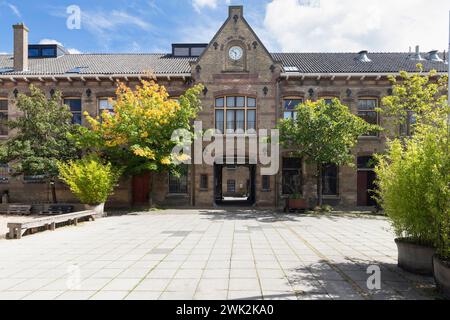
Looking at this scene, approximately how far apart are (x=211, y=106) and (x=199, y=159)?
12.3 ft

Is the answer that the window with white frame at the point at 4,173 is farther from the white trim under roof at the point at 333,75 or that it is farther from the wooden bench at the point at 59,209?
the white trim under roof at the point at 333,75

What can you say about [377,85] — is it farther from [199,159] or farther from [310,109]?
[199,159]

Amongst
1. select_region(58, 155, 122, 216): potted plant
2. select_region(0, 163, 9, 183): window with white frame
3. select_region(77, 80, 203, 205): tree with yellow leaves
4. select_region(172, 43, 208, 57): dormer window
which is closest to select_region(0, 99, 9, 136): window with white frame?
select_region(0, 163, 9, 183): window with white frame

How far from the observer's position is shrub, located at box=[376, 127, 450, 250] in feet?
16.5

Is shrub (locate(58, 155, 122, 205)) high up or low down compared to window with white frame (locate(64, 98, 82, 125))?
down

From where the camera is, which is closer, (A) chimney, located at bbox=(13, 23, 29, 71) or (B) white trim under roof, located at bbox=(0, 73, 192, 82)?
(B) white trim under roof, located at bbox=(0, 73, 192, 82)

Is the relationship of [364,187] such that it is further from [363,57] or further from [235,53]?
[235,53]

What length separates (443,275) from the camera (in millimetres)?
4668

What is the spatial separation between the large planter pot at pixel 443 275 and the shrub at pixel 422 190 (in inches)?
11.8

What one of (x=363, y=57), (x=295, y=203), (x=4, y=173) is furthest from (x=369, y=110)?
(x=4, y=173)

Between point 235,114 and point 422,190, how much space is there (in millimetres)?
14605

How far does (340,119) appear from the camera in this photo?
51.1ft

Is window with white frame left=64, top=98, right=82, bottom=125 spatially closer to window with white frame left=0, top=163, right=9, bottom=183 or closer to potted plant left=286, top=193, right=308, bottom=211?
window with white frame left=0, top=163, right=9, bottom=183

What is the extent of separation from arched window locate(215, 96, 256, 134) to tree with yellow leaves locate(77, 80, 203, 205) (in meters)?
2.82
